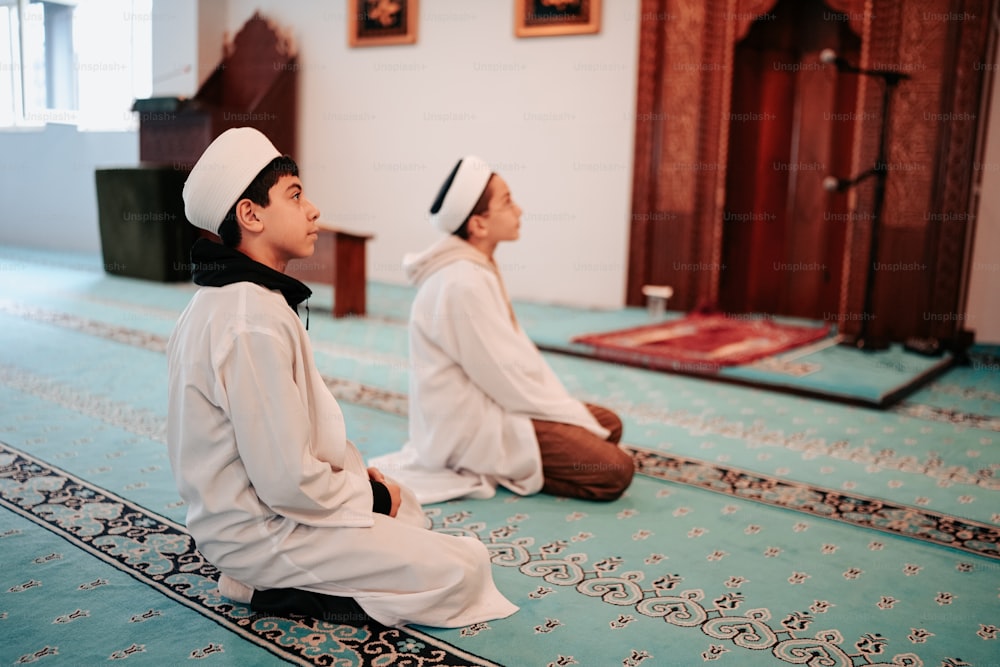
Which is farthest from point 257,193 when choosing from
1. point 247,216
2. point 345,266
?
point 345,266

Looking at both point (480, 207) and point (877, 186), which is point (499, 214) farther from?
point (877, 186)

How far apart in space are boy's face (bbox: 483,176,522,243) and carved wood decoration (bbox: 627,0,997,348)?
305 cm

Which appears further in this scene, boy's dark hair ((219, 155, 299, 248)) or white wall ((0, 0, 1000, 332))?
white wall ((0, 0, 1000, 332))

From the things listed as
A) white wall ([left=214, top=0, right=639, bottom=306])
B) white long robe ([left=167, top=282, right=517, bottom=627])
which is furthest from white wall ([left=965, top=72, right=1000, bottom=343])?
white long robe ([left=167, top=282, right=517, bottom=627])

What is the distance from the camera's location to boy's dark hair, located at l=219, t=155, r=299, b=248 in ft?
5.58

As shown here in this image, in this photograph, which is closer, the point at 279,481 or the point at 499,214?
the point at 279,481

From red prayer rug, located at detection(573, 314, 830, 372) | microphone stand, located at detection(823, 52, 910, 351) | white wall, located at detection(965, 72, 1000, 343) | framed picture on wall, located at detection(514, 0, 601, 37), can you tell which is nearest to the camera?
red prayer rug, located at detection(573, 314, 830, 372)

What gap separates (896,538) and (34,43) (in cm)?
1034

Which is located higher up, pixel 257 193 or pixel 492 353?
pixel 257 193

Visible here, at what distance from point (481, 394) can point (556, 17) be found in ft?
15.6

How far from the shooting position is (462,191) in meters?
2.58

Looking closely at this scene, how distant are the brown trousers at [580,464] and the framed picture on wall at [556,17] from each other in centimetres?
462

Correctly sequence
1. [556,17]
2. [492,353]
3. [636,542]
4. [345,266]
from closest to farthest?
[636,542] → [492,353] → [345,266] → [556,17]

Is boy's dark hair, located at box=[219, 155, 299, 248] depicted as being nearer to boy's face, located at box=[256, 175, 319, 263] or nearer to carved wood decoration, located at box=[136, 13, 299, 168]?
boy's face, located at box=[256, 175, 319, 263]
